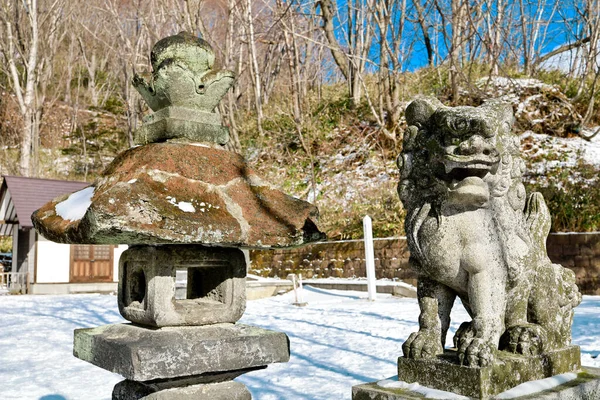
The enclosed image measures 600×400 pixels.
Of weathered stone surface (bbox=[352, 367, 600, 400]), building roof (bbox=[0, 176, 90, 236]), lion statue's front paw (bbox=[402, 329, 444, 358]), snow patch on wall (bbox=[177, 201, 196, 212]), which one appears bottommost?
weathered stone surface (bbox=[352, 367, 600, 400])

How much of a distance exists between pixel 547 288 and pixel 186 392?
201cm

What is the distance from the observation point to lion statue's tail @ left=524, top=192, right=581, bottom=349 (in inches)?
111

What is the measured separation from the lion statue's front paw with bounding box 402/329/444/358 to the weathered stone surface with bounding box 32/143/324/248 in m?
0.76

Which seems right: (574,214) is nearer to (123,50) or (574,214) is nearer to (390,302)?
(390,302)

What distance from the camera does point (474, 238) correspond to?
261 cm

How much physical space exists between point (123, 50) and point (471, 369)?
728 inches

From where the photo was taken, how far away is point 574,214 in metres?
11.3

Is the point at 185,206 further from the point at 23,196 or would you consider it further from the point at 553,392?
the point at 23,196

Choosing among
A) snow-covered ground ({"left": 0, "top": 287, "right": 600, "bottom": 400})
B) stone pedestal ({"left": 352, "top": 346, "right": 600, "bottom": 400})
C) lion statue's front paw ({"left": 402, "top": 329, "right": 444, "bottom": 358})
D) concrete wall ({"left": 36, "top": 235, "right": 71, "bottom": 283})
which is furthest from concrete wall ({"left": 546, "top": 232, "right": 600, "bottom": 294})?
concrete wall ({"left": 36, "top": 235, "right": 71, "bottom": 283})

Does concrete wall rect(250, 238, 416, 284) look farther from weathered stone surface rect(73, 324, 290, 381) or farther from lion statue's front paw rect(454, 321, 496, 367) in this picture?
weathered stone surface rect(73, 324, 290, 381)

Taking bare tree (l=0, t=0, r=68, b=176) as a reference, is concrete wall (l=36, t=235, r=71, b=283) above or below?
below

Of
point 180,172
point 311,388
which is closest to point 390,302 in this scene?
point 311,388

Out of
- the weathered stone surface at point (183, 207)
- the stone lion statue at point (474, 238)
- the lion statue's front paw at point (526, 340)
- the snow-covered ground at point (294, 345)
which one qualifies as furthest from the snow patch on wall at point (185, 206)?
the snow-covered ground at point (294, 345)

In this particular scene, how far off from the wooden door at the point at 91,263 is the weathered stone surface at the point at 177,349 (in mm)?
15062
